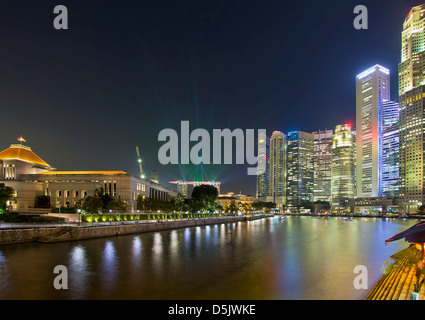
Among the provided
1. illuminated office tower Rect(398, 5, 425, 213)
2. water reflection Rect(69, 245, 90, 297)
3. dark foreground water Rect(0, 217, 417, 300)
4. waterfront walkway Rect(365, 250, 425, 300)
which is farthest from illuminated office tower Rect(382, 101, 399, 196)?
water reflection Rect(69, 245, 90, 297)

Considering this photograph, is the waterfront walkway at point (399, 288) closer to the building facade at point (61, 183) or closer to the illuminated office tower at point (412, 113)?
the building facade at point (61, 183)

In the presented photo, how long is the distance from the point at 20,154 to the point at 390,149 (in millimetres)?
187796

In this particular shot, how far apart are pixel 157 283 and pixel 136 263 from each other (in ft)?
20.3

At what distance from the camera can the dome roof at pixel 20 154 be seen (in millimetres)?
69625

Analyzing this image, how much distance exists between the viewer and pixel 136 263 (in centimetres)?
2386

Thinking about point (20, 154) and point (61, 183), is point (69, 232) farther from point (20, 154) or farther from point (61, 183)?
point (20, 154)

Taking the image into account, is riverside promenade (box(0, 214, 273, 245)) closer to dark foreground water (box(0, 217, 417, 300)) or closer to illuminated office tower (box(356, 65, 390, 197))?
dark foreground water (box(0, 217, 417, 300))

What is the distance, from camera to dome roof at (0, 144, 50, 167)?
6962 centimetres

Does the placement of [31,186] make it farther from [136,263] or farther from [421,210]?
[421,210]

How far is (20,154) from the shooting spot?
2768 inches

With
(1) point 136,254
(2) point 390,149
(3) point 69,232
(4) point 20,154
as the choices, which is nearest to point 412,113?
(2) point 390,149

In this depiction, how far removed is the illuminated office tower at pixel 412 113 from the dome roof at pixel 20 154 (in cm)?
16283
